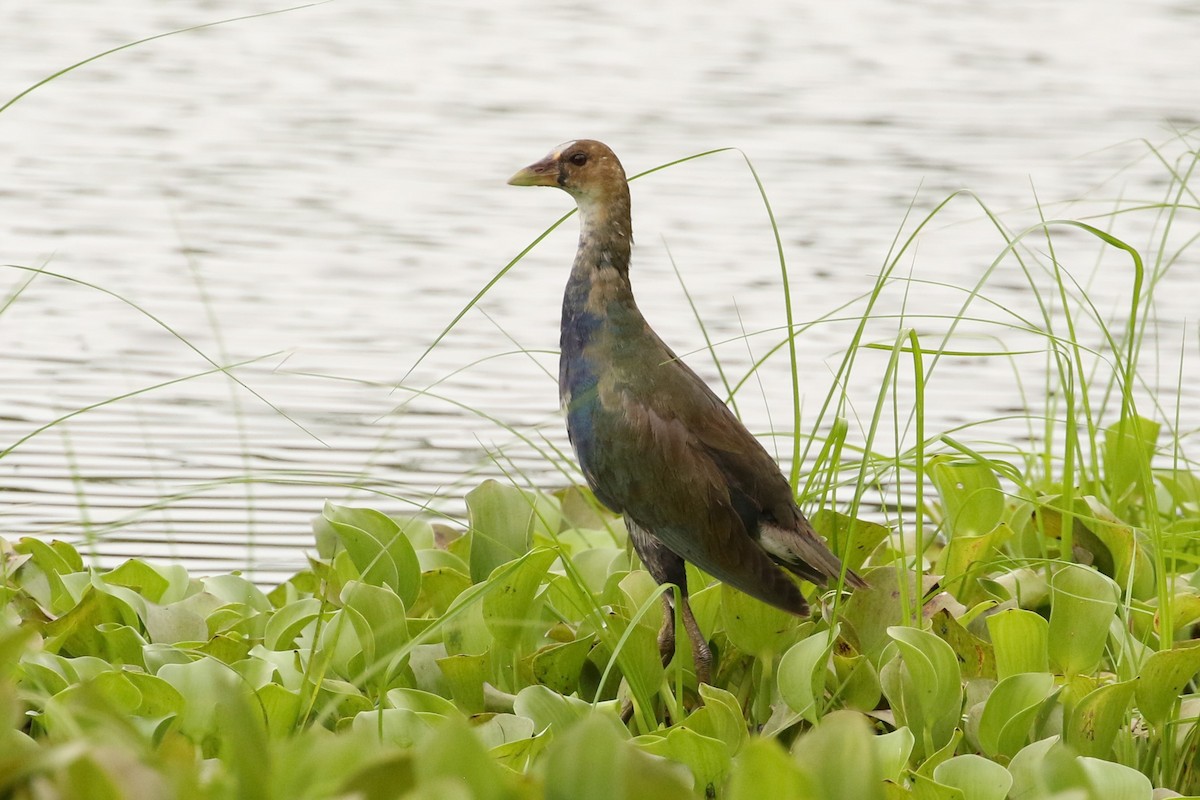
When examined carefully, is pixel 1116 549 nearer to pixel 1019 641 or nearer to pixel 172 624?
pixel 1019 641

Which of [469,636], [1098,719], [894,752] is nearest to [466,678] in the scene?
[469,636]

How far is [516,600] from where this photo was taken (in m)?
3.38

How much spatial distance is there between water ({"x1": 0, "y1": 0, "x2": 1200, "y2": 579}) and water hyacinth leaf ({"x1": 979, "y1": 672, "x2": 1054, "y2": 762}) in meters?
1.04

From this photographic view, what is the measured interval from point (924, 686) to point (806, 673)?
224mm

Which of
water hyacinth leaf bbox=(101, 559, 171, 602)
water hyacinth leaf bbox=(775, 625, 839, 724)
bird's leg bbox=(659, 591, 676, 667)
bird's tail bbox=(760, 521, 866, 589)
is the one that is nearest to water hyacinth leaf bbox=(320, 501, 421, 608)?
water hyacinth leaf bbox=(101, 559, 171, 602)

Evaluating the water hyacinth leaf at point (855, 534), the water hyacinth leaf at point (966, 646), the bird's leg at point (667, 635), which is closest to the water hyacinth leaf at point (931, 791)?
the water hyacinth leaf at point (966, 646)

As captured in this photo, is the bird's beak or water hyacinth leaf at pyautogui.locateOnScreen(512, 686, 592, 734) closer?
water hyacinth leaf at pyautogui.locateOnScreen(512, 686, 592, 734)

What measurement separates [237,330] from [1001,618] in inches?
144

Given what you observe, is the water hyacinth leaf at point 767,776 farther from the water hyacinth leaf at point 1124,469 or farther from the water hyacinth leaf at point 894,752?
the water hyacinth leaf at point 1124,469

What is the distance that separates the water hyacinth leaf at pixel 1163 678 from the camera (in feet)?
9.71

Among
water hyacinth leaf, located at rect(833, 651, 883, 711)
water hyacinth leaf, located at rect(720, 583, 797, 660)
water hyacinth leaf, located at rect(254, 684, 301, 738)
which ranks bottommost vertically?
water hyacinth leaf, located at rect(833, 651, 883, 711)

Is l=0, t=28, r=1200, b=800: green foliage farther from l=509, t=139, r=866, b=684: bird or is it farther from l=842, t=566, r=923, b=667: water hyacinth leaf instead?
l=509, t=139, r=866, b=684: bird

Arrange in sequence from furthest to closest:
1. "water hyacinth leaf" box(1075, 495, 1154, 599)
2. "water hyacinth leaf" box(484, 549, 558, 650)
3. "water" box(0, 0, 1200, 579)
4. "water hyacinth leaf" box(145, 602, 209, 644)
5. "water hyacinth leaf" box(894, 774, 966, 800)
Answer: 1. "water" box(0, 0, 1200, 579)
2. "water hyacinth leaf" box(1075, 495, 1154, 599)
3. "water hyacinth leaf" box(145, 602, 209, 644)
4. "water hyacinth leaf" box(484, 549, 558, 650)
5. "water hyacinth leaf" box(894, 774, 966, 800)

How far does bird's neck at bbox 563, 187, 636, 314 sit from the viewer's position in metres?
3.63
